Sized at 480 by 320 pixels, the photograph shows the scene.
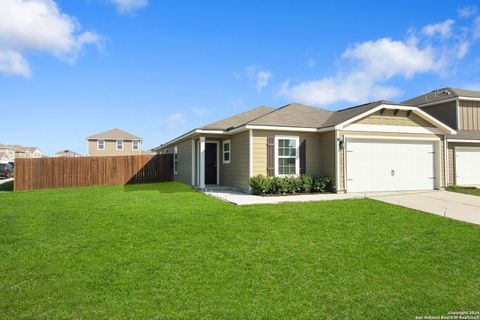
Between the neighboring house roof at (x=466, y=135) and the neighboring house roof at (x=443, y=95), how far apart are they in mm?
1987

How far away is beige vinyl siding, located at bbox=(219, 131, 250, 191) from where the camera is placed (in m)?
12.5

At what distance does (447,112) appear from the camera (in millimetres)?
17078

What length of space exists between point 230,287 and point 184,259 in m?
1.23

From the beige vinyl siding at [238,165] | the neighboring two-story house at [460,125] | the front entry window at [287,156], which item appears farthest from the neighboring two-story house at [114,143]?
the neighboring two-story house at [460,125]

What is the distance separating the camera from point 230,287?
406cm

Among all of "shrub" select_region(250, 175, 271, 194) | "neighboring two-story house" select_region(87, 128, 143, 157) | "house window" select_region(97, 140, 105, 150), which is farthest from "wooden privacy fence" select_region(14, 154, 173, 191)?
"house window" select_region(97, 140, 105, 150)

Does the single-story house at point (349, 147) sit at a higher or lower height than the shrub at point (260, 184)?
higher

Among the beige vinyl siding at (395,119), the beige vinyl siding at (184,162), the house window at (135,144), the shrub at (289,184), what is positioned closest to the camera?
the shrub at (289,184)

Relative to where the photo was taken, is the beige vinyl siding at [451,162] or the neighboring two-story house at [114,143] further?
the neighboring two-story house at [114,143]

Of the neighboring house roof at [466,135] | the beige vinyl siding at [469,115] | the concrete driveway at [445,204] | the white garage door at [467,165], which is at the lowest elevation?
the concrete driveway at [445,204]

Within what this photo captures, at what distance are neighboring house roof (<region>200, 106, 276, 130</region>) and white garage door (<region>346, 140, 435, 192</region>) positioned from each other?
204 inches

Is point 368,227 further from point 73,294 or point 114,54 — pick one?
point 114,54

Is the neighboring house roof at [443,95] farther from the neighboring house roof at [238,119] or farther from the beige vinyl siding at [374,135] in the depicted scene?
the neighboring house roof at [238,119]

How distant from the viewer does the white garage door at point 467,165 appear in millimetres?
15234
